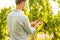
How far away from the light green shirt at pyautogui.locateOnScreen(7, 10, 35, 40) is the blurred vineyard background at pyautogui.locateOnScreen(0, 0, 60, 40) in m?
1.70

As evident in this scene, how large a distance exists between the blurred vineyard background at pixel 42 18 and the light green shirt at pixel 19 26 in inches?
67.0

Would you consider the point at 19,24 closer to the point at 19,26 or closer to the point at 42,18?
the point at 19,26

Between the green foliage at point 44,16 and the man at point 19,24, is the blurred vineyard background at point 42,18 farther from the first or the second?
the man at point 19,24

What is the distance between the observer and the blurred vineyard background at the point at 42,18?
4.02 meters

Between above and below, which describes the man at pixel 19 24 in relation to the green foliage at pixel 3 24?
above

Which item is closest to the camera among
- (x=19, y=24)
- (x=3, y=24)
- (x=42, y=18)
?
(x=19, y=24)

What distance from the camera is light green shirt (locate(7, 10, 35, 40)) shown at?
7.22 feet

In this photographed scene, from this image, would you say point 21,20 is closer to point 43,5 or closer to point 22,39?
point 22,39

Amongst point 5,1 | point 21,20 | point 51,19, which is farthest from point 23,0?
point 5,1

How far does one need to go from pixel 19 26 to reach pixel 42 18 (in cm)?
191

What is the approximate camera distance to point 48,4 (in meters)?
4.43

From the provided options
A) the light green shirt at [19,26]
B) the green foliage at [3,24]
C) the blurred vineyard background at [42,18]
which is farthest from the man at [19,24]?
the green foliage at [3,24]

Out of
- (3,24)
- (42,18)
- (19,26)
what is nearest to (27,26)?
(19,26)

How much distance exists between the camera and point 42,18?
4105 millimetres
